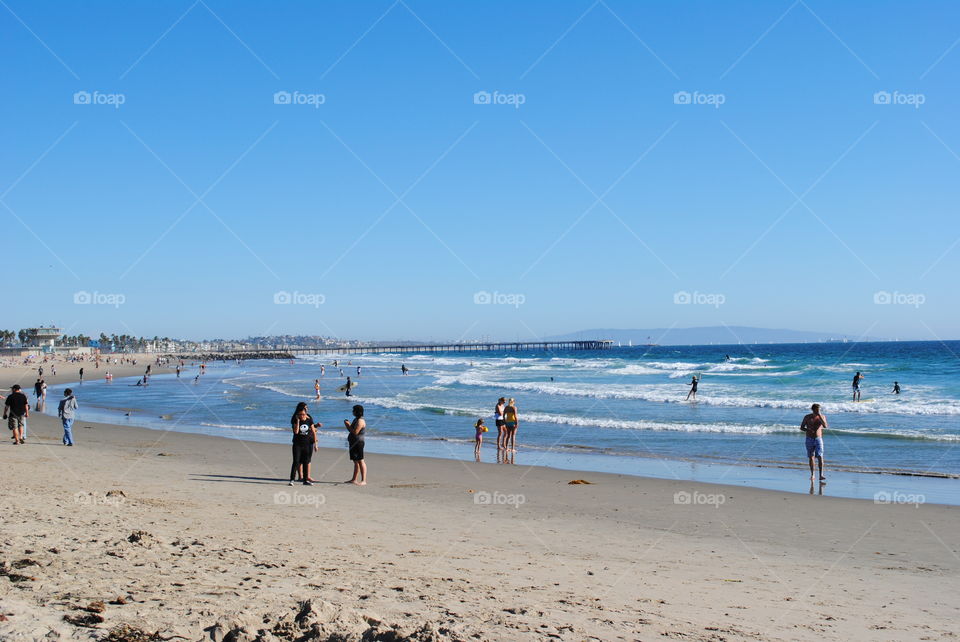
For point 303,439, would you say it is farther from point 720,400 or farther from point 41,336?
point 41,336

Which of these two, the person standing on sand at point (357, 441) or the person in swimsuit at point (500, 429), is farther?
the person in swimsuit at point (500, 429)

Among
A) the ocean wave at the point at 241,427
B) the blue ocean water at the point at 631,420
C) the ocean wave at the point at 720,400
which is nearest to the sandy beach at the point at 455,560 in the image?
the blue ocean water at the point at 631,420

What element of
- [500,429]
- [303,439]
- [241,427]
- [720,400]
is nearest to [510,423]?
[500,429]

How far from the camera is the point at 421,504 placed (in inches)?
476

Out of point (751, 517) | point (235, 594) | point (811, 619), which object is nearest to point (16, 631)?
point (235, 594)

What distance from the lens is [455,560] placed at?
7836 mm

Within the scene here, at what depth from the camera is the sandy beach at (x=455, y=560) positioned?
5.28 meters

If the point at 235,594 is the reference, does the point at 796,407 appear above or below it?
above

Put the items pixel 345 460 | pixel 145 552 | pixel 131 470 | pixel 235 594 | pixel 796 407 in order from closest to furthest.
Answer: pixel 235 594 < pixel 145 552 < pixel 131 470 < pixel 345 460 < pixel 796 407

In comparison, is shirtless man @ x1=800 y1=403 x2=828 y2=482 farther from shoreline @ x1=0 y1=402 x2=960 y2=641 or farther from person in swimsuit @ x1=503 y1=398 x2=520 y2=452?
person in swimsuit @ x1=503 y1=398 x2=520 y2=452

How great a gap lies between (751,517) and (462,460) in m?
8.70

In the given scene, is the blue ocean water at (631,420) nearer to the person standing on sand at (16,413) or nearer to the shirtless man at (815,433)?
the shirtless man at (815,433)

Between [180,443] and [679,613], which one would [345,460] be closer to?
[180,443]

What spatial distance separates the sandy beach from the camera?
17.3 feet
